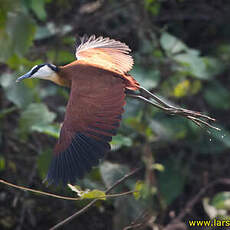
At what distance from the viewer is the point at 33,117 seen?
10.3 feet

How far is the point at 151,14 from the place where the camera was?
404 cm

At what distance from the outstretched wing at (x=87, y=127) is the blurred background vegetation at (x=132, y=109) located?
26.3 inches

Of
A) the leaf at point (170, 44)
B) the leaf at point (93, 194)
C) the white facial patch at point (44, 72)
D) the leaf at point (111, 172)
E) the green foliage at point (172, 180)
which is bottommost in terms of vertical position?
the green foliage at point (172, 180)

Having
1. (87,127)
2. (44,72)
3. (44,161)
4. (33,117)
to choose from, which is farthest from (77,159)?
(33,117)

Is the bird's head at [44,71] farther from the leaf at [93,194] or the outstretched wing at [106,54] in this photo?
the leaf at [93,194]

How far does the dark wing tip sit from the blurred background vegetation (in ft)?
2.19

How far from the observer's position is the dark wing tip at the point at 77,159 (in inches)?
82.7

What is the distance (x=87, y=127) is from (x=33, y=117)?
1.07 metres

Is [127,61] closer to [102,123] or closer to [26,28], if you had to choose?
[102,123]

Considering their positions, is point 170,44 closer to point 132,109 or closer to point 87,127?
point 132,109

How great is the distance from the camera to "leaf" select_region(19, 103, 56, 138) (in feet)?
10.2

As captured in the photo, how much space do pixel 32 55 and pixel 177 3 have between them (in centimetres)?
145

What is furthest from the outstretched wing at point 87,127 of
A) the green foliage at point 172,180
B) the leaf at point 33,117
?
the green foliage at point 172,180

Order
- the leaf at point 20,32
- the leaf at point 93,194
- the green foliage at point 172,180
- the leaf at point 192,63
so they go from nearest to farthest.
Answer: the leaf at point 93,194
the leaf at point 20,32
the leaf at point 192,63
the green foliage at point 172,180
